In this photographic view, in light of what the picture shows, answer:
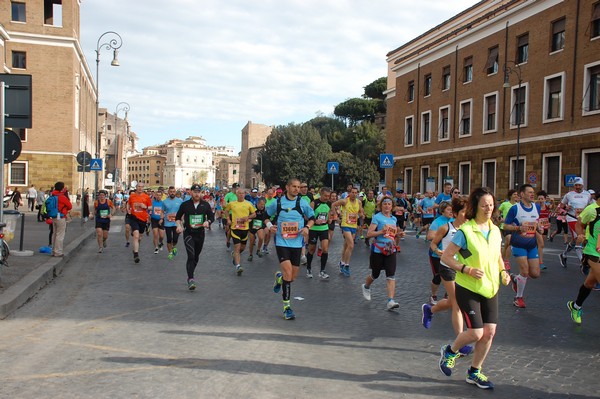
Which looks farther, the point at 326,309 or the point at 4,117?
the point at 4,117

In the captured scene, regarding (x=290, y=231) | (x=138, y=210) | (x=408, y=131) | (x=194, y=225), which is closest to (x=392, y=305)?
→ (x=290, y=231)

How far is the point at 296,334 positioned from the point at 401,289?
3.73m

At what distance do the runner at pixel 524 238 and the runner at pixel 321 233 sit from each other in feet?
12.4

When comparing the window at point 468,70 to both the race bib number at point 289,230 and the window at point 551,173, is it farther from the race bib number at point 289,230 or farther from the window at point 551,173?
the race bib number at point 289,230

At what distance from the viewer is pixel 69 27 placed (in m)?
44.6

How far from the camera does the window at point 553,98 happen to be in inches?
1072

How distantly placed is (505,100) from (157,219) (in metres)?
22.1

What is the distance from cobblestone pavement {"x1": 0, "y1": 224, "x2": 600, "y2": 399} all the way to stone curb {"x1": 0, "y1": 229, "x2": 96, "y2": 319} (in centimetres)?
17

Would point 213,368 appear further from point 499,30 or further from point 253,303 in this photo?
point 499,30

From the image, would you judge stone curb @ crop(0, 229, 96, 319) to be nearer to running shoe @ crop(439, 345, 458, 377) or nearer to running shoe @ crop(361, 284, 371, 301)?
running shoe @ crop(361, 284, 371, 301)

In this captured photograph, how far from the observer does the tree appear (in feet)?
240

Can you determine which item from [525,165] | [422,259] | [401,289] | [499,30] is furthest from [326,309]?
[499,30]

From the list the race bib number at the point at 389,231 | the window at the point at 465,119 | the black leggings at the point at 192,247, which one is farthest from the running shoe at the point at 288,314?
the window at the point at 465,119

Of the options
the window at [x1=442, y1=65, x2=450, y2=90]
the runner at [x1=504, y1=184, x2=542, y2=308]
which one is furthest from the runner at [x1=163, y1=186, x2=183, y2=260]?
the window at [x1=442, y1=65, x2=450, y2=90]
